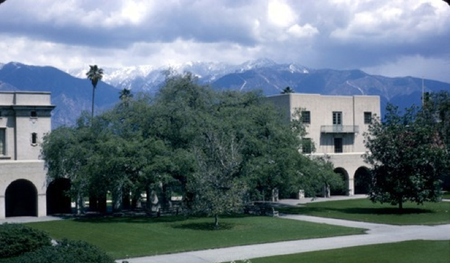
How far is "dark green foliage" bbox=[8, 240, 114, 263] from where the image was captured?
50.1ft

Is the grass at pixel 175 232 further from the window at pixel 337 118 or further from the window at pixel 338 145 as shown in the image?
the window at pixel 338 145

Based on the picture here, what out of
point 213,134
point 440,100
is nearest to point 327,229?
point 213,134

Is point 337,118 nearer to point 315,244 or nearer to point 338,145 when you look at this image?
point 338,145

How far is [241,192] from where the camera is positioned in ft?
117

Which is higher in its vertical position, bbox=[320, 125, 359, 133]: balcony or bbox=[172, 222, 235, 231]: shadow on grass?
bbox=[320, 125, 359, 133]: balcony

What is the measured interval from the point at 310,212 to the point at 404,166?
7806 mm

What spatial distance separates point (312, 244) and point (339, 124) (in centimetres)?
3880

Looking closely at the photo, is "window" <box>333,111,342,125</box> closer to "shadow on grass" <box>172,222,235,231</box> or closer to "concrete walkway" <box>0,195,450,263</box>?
"concrete walkway" <box>0,195,450,263</box>

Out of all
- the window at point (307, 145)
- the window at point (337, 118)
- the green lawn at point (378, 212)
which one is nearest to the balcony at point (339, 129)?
the window at point (337, 118)

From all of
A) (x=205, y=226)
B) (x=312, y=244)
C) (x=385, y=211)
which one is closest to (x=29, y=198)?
(x=205, y=226)

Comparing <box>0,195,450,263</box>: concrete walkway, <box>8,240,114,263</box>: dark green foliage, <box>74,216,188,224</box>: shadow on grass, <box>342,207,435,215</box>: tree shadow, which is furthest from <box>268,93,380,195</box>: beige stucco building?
<box>8,240,114,263</box>: dark green foliage

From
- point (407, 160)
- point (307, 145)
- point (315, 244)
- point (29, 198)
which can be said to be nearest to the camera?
point (315, 244)

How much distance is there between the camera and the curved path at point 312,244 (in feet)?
81.1

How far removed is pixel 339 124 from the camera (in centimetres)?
6506
